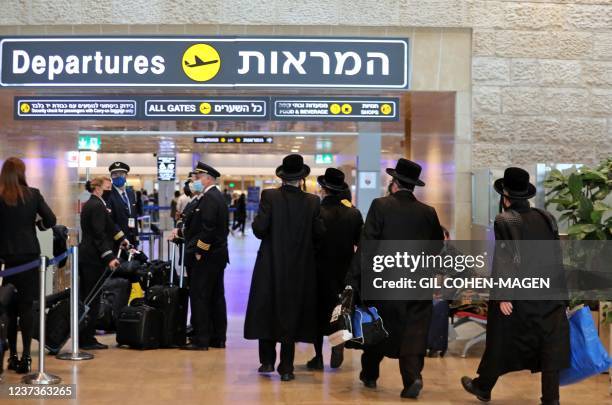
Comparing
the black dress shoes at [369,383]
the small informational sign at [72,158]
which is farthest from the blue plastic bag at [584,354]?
the small informational sign at [72,158]

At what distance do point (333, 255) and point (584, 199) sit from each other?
214 cm

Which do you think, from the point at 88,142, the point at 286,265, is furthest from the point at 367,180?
the point at 88,142

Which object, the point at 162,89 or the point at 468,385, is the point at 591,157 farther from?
the point at 162,89

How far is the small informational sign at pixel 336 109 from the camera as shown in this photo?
885 centimetres

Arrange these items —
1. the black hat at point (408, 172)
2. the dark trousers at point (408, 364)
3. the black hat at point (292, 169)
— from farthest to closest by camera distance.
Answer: the black hat at point (292, 169) → the black hat at point (408, 172) → the dark trousers at point (408, 364)

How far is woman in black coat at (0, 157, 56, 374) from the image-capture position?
22.0 ft

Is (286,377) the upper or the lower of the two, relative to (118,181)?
lower

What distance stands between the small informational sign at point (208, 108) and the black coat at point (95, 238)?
1353mm

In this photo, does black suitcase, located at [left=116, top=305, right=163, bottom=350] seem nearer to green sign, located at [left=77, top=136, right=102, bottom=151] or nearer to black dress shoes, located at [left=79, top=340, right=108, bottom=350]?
black dress shoes, located at [left=79, top=340, right=108, bottom=350]

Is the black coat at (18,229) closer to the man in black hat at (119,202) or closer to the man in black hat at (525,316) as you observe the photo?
the man in black hat at (119,202)

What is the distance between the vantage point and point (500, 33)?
8750 mm

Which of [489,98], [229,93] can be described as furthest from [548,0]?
[229,93]

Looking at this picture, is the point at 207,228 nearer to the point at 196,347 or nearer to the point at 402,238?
the point at 196,347

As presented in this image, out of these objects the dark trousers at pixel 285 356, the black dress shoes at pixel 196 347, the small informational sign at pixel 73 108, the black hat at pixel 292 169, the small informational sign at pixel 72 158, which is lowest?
the black dress shoes at pixel 196 347
